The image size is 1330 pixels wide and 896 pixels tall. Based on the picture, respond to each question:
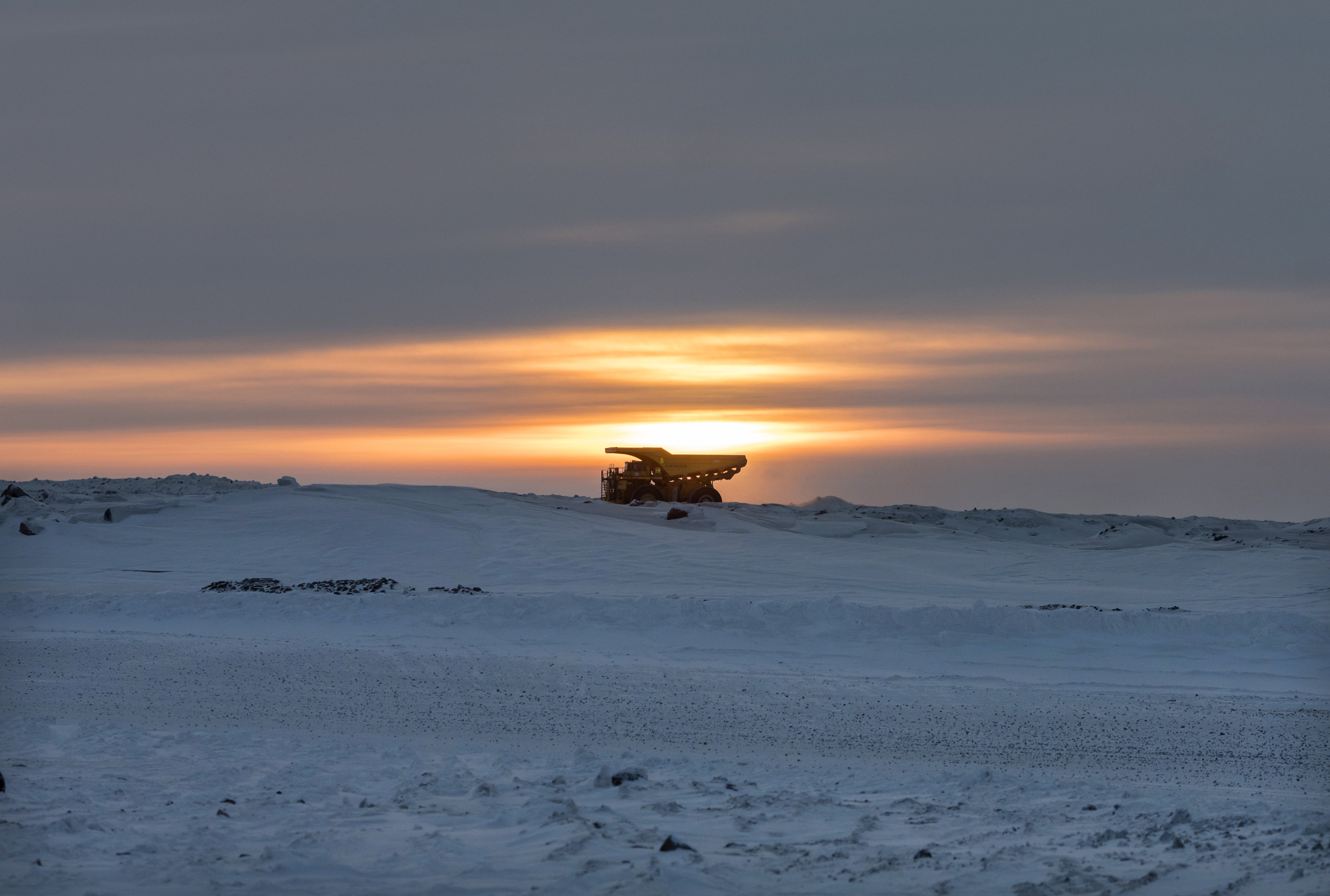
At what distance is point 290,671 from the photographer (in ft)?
43.8

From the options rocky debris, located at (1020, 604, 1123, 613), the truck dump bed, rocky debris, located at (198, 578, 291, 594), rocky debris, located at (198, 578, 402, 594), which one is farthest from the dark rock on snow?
the truck dump bed

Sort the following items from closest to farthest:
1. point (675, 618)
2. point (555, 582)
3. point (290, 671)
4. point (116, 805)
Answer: point (116, 805), point (290, 671), point (675, 618), point (555, 582)

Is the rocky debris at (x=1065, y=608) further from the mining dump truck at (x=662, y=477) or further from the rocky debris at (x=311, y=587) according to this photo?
the mining dump truck at (x=662, y=477)

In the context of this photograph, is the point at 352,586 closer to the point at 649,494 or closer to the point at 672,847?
the point at 672,847

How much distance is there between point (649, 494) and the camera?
3725cm

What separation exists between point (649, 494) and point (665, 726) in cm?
2682

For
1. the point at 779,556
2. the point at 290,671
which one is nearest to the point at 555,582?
the point at 779,556

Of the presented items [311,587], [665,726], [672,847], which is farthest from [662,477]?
[672,847]

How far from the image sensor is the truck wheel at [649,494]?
37.2 m

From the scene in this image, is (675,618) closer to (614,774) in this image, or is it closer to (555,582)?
(555,582)

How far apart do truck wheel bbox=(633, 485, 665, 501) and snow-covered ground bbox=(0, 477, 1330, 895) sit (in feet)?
35.4

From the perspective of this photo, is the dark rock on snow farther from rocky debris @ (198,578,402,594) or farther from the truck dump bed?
the truck dump bed

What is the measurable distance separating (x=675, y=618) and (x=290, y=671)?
580 centimetres

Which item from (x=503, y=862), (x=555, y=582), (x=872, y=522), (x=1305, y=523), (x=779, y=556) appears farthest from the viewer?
(x=1305, y=523)
